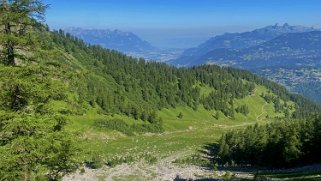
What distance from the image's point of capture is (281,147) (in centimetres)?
9900

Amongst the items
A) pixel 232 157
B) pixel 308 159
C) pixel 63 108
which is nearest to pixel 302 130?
pixel 308 159

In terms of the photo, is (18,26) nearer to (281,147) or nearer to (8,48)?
(8,48)

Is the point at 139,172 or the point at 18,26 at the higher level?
the point at 18,26

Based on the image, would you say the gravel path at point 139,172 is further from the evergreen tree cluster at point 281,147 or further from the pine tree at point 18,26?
the pine tree at point 18,26

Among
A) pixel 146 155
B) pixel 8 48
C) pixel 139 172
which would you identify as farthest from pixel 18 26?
pixel 146 155

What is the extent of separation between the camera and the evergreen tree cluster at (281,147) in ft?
307

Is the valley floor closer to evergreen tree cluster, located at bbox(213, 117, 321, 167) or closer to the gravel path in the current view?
the gravel path

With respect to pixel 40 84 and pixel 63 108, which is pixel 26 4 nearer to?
pixel 40 84

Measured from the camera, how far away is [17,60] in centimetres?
2775

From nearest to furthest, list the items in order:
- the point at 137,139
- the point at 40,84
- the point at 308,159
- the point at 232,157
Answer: the point at 40,84
the point at 308,159
the point at 232,157
the point at 137,139

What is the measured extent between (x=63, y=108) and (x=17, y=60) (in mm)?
4628

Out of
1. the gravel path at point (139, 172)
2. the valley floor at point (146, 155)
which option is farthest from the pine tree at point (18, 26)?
the gravel path at point (139, 172)

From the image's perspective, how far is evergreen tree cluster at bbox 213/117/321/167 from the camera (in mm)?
93625

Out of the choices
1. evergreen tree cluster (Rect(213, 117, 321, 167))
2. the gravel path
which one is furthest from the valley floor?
evergreen tree cluster (Rect(213, 117, 321, 167))
